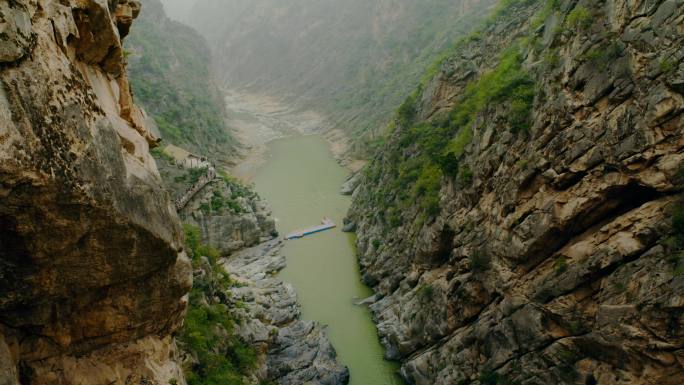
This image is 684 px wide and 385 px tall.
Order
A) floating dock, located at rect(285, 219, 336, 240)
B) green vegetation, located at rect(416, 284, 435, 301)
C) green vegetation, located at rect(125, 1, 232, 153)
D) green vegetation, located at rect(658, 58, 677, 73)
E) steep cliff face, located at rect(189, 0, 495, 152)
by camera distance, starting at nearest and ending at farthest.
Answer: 1. green vegetation, located at rect(658, 58, 677, 73)
2. green vegetation, located at rect(416, 284, 435, 301)
3. floating dock, located at rect(285, 219, 336, 240)
4. green vegetation, located at rect(125, 1, 232, 153)
5. steep cliff face, located at rect(189, 0, 495, 152)

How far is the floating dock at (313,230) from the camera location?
38.7 meters

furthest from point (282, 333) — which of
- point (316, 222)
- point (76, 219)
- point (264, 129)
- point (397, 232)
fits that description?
point (264, 129)

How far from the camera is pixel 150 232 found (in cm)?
880

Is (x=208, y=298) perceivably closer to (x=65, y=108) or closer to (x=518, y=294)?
(x=518, y=294)

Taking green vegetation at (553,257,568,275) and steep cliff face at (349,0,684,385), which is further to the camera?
green vegetation at (553,257,568,275)

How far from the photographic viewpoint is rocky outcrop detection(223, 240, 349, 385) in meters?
21.7

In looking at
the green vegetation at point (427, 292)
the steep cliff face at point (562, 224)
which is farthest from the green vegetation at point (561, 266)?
the green vegetation at point (427, 292)

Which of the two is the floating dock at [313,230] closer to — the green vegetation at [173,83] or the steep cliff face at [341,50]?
the green vegetation at [173,83]

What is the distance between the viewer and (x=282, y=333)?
24781mm

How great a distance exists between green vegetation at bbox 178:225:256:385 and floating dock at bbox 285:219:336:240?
15968mm

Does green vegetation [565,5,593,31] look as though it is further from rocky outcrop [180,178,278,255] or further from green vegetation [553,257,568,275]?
rocky outcrop [180,178,278,255]

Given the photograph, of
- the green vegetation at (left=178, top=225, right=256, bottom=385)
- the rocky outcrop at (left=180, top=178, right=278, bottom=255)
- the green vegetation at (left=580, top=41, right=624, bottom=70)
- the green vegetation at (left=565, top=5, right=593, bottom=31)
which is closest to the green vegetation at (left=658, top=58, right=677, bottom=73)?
the green vegetation at (left=580, top=41, right=624, bottom=70)

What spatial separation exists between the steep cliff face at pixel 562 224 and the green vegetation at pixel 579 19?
58 mm

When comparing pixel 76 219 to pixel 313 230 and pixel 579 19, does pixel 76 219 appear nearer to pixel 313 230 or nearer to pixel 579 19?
pixel 579 19
